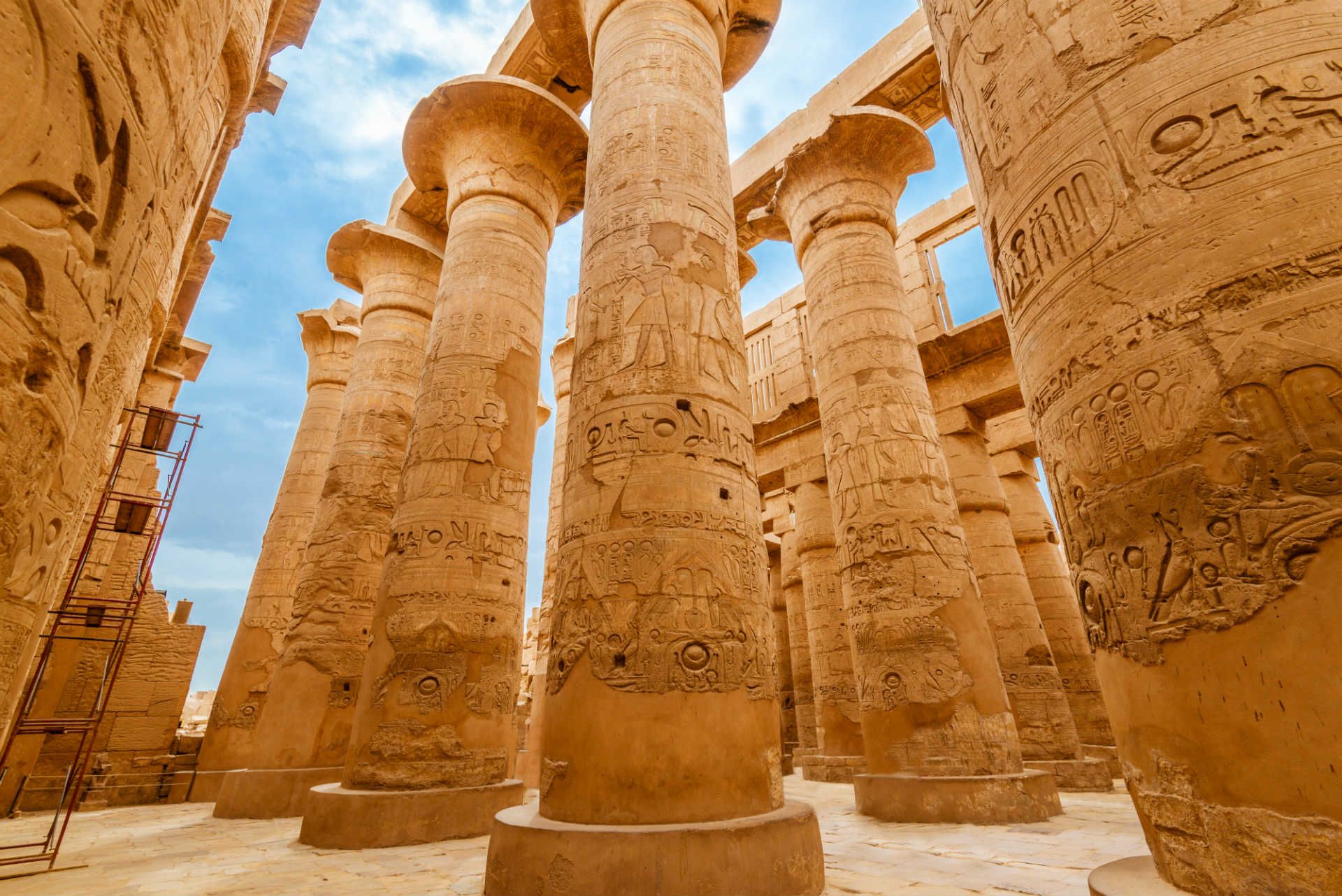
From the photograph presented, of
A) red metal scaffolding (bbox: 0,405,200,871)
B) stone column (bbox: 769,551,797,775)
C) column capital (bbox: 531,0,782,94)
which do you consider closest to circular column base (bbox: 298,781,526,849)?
red metal scaffolding (bbox: 0,405,200,871)

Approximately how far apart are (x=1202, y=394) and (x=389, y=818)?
17.8 ft

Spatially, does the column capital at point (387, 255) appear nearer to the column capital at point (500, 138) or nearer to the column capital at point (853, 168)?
the column capital at point (500, 138)

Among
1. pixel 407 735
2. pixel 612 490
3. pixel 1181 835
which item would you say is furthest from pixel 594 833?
pixel 407 735

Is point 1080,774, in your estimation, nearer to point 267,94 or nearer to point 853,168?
point 853,168

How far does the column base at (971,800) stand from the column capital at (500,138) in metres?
7.16

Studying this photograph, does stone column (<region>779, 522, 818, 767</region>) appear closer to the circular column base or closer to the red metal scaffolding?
the circular column base

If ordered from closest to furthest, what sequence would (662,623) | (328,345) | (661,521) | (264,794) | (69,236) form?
(69,236), (662,623), (661,521), (264,794), (328,345)

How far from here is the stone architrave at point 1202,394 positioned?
4.66ft

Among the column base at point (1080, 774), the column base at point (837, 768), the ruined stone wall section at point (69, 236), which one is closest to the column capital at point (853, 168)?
the column base at point (1080, 774)

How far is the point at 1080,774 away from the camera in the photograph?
25.3ft

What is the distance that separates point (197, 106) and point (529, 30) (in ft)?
31.7

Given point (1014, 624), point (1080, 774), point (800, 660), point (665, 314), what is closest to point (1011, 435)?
point (1014, 624)

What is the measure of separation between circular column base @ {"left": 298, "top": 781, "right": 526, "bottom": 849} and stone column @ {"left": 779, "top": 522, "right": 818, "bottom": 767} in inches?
293

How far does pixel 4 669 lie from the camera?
140 centimetres
